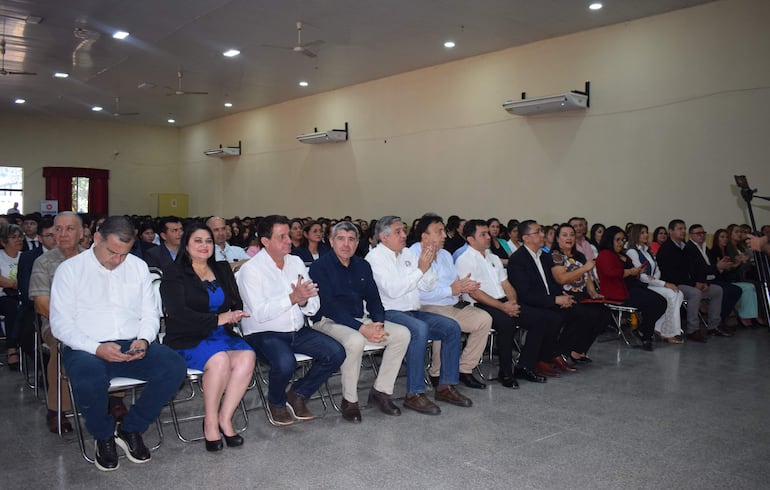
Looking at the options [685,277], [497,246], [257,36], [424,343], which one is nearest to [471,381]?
[424,343]

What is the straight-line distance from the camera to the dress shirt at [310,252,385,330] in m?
4.48

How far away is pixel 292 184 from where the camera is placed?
1723 cm

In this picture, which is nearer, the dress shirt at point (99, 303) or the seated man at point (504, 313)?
the dress shirt at point (99, 303)

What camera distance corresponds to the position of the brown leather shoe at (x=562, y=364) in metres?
5.75

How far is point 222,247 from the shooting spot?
7.01 m

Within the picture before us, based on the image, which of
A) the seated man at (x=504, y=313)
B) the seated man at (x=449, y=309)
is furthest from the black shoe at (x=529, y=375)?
the seated man at (x=449, y=309)

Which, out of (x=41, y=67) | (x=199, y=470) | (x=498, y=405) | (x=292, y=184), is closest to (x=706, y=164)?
(x=498, y=405)

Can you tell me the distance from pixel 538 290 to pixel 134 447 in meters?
3.49

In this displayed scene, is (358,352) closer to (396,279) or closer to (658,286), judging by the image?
(396,279)

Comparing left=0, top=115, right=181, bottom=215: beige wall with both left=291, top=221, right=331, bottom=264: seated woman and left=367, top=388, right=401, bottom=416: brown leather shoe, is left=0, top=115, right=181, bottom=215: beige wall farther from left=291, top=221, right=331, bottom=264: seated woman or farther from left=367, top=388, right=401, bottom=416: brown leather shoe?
left=367, top=388, right=401, bottom=416: brown leather shoe

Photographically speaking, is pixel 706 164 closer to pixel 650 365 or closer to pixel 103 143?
pixel 650 365

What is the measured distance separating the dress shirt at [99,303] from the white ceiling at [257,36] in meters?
6.54

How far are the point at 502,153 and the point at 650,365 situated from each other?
630cm

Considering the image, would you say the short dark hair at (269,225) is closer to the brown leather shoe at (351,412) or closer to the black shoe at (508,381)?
the brown leather shoe at (351,412)
